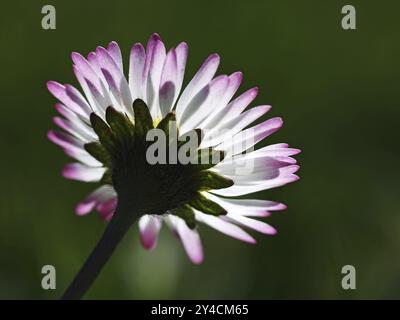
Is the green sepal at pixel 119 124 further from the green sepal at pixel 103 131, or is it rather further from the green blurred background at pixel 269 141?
the green blurred background at pixel 269 141

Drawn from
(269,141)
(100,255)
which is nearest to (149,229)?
(100,255)

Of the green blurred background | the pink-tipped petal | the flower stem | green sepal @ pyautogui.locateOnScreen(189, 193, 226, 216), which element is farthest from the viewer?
the green blurred background

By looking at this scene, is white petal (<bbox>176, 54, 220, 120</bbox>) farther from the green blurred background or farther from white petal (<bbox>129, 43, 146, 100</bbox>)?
the green blurred background

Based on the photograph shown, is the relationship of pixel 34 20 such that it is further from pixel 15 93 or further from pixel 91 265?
pixel 91 265

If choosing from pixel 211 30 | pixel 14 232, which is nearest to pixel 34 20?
pixel 211 30

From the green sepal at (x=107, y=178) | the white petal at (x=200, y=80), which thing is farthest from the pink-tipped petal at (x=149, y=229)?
the white petal at (x=200, y=80)

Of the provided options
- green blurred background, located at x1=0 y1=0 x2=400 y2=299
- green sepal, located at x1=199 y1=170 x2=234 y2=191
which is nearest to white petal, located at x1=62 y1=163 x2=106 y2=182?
green sepal, located at x1=199 y1=170 x2=234 y2=191
